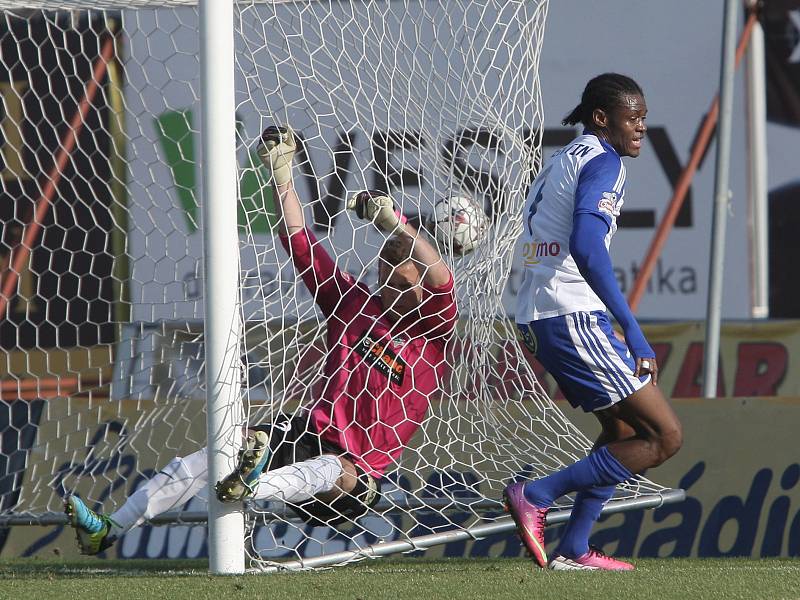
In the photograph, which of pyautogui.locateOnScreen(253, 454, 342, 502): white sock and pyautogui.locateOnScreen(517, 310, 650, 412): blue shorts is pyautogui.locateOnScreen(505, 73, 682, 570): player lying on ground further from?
pyautogui.locateOnScreen(253, 454, 342, 502): white sock

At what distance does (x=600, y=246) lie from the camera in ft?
13.5

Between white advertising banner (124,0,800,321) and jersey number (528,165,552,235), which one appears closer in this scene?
jersey number (528,165,552,235)

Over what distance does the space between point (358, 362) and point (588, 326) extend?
939mm

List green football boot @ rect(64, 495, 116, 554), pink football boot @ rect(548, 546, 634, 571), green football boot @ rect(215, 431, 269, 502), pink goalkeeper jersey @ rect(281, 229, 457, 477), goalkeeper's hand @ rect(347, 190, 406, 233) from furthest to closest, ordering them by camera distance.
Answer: pink goalkeeper jersey @ rect(281, 229, 457, 477)
goalkeeper's hand @ rect(347, 190, 406, 233)
pink football boot @ rect(548, 546, 634, 571)
green football boot @ rect(64, 495, 116, 554)
green football boot @ rect(215, 431, 269, 502)

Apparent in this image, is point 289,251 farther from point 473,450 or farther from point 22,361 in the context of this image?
point 22,361

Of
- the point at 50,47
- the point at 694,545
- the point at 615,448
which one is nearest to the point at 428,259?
the point at 615,448

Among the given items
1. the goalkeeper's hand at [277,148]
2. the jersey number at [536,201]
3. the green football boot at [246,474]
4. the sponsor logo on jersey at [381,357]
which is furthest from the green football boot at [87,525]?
the jersey number at [536,201]

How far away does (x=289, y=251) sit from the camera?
187 inches

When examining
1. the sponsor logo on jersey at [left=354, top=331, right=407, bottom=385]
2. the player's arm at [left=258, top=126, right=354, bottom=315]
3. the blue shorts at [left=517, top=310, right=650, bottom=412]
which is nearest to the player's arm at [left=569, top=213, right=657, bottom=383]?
the blue shorts at [left=517, top=310, right=650, bottom=412]

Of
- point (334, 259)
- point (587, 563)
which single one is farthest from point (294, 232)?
point (587, 563)

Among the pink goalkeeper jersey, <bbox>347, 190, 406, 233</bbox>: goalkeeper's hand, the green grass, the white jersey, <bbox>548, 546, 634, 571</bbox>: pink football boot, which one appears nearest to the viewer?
the green grass

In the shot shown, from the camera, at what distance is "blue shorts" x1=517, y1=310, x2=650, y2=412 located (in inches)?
166

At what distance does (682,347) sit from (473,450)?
2.88m

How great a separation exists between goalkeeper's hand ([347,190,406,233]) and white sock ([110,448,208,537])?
43.0 inches
